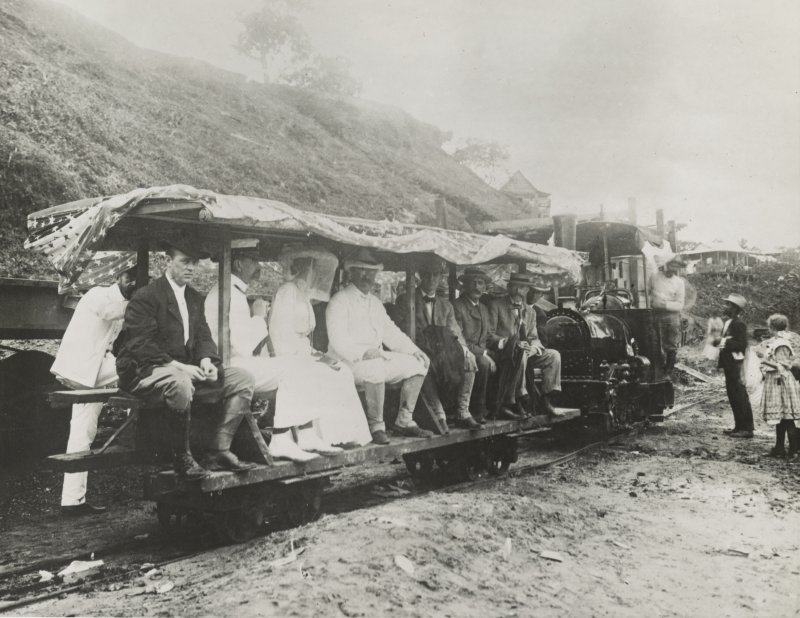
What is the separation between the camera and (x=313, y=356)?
19.2 feet

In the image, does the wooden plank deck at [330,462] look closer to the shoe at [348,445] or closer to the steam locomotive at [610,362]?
the shoe at [348,445]

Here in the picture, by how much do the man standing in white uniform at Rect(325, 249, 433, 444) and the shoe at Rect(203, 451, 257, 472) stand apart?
5.25ft

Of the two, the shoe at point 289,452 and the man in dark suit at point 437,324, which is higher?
the man in dark suit at point 437,324

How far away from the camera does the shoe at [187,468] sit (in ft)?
15.1

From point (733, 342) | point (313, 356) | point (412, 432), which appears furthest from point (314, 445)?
point (733, 342)

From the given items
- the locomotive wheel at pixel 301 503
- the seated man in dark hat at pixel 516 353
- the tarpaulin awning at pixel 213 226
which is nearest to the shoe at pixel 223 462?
the locomotive wheel at pixel 301 503

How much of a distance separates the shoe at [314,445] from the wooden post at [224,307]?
34.7 inches

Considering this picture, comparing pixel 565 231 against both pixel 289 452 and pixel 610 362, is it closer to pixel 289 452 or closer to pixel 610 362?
pixel 610 362

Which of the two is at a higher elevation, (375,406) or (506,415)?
(375,406)

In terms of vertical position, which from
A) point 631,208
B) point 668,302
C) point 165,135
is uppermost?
point 165,135

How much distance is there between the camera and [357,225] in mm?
5988

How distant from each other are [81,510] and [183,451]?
2.14m

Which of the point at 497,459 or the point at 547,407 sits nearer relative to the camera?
Result: the point at 497,459

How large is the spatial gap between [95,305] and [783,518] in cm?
638
